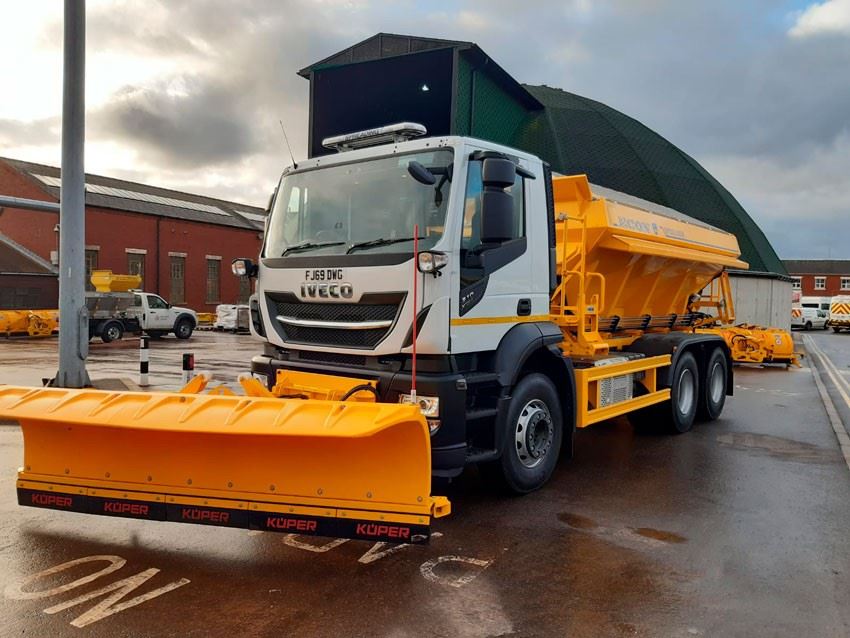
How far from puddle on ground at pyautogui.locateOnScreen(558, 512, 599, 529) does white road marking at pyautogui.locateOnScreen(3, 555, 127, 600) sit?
3326 millimetres

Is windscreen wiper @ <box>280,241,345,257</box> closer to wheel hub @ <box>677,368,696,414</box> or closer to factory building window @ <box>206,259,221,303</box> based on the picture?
wheel hub @ <box>677,368,696,414</box>

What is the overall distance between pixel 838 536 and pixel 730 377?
572 cm

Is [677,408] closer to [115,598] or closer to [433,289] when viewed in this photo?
[433,289]

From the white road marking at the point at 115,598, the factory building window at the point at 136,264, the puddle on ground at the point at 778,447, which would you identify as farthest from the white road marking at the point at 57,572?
the factory building window at the point at 136,264

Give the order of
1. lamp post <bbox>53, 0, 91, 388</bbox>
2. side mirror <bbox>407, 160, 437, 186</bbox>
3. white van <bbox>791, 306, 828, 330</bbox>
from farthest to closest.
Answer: white van <bbox>791, 306, 828, 330</bbox> < lamp post <bbox>53, 0, 91, 388</bbox> < side mirror <bbox>407, 160, 437, 186</bbox>

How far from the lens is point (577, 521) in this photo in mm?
5734

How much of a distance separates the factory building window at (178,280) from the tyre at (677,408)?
36.2 meters

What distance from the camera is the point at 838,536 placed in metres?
5.53

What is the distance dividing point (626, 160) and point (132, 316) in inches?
1025

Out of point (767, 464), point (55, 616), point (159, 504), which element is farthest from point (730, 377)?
point (55, 616)

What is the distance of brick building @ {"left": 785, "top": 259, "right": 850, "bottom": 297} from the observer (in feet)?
274

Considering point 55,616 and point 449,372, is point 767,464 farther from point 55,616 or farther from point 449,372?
point 55,616

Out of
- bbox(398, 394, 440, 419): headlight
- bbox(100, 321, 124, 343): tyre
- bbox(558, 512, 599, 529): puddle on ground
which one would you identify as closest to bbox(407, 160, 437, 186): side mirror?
bbox(398, 394, 440, 419): headlight

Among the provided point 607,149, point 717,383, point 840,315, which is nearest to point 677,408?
point 717,383
